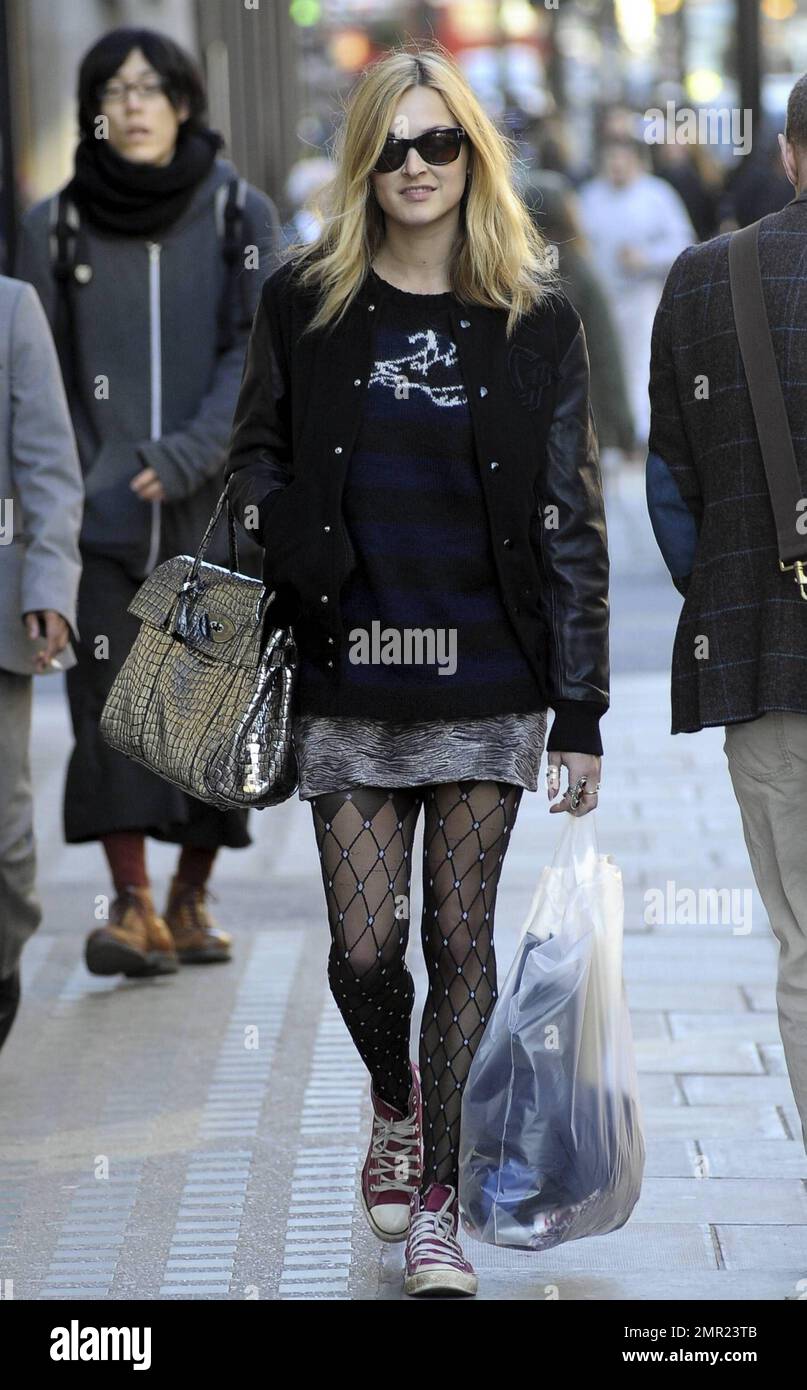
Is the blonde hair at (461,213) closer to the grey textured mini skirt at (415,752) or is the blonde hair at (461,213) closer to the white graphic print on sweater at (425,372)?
the white graphic print on sweater at (425,372)

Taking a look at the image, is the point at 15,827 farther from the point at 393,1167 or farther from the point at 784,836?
the point at 784,836

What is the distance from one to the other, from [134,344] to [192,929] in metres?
1.57

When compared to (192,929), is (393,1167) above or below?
above

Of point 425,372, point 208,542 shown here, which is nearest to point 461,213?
point 425,372

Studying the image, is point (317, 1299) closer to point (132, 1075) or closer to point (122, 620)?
point (132, 1075)

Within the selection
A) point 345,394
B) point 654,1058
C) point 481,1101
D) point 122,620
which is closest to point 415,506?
point 345,394

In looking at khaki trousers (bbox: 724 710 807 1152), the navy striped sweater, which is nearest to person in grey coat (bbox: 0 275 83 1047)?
the navy striped sweater

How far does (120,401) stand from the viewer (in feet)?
19.2

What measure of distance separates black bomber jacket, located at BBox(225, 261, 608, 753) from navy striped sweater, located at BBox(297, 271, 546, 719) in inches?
1.2

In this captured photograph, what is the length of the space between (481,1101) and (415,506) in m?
0.97

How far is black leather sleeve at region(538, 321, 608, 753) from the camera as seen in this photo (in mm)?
3688

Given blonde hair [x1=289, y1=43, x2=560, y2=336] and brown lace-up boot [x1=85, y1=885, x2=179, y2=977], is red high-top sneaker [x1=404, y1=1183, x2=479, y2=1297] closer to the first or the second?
blonde hair [x1=289, y1=43, x2=560, y2=336]

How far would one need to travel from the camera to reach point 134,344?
585 centimetres

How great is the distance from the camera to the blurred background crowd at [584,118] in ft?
33.3
